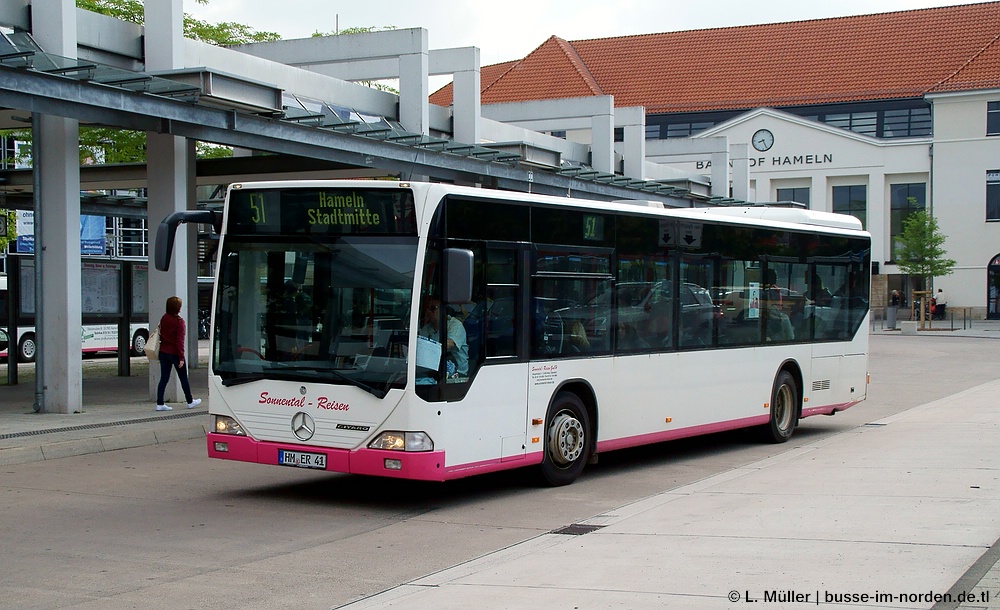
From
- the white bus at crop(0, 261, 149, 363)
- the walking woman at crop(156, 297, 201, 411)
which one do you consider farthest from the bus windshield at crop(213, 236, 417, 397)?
the white bus at crop(0, 261, 149, 363)

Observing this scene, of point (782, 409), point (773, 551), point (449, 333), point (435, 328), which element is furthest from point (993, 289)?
point (773, 551)

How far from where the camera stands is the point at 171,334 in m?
16.0

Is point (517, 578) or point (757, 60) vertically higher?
point (757, 60)

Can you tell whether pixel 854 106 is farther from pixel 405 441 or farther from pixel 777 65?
pixel 405 441

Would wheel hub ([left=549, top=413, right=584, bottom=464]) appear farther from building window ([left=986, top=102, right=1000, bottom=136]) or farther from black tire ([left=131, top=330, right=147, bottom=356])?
building window ([left=986, top=102, right=1000, bottom=136])

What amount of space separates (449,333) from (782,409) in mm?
6801

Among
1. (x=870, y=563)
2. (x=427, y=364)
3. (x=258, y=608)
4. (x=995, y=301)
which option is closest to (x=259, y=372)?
(x=427, y=364)

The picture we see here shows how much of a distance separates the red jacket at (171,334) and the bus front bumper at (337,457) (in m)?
6.23

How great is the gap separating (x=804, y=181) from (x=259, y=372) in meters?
57.3

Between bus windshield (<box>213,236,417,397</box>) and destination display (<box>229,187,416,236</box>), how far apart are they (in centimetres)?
8

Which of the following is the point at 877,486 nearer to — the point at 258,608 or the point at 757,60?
the point at 258,608

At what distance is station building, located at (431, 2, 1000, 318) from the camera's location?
59812 millimetres

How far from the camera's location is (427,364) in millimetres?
9242

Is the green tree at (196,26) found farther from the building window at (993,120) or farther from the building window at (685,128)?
the building window at (993,120)
